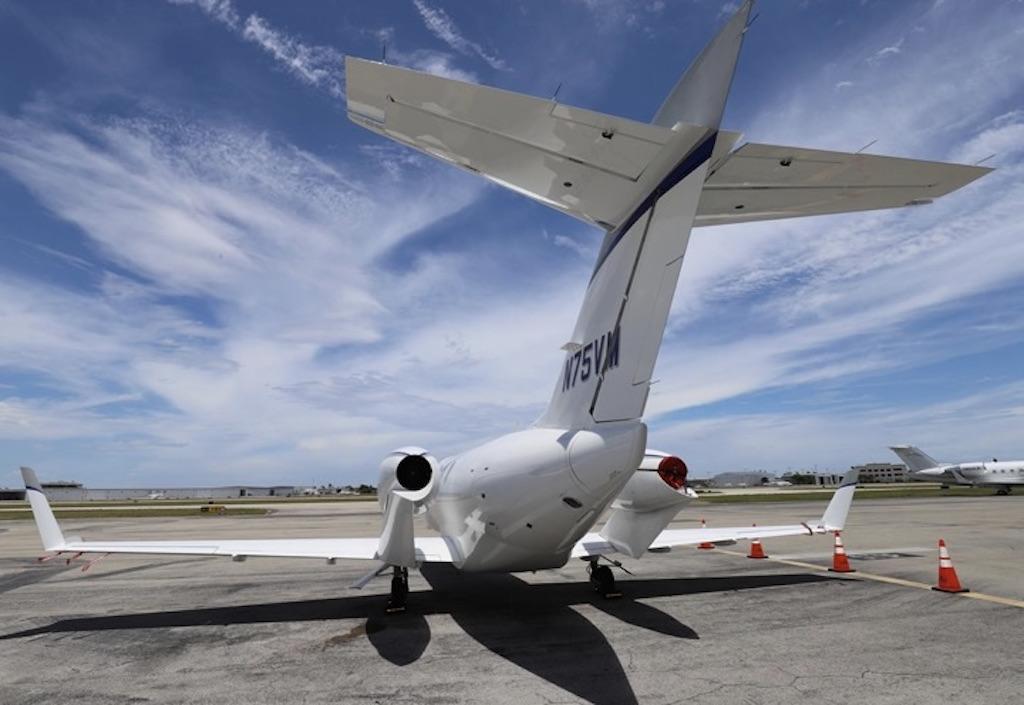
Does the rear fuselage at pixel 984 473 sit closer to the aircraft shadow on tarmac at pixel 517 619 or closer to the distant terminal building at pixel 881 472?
the aircraft shadow on tarmac at pixel 517 619

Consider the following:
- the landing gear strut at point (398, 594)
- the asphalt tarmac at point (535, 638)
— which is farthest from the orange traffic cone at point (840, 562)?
the landing gear strut at point (398, 594)

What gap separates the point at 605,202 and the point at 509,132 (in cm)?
165

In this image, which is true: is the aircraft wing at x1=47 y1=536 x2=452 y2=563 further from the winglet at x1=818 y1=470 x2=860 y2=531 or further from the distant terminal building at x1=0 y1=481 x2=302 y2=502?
the distant terminal building at x1=0 y1=481 x2=302 y2=502

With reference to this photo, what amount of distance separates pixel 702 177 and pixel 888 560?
1087cm

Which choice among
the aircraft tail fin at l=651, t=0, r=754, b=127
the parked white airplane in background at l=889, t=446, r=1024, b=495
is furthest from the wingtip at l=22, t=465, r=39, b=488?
the parked white airplane in background at l=889, t=446, r=1024, b=495

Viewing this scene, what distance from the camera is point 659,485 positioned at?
23.6ft

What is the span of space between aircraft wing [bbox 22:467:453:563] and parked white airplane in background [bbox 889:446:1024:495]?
168 feet

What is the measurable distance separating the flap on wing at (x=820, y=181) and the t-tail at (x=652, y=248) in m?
0.41

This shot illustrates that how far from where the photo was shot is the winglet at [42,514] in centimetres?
805

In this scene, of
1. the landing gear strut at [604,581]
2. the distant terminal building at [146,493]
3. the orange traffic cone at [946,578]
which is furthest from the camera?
the distant terminal building at [146,493]

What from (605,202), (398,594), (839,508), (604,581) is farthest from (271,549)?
(839,508)

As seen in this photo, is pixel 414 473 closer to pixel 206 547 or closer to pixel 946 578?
pixel 206 547

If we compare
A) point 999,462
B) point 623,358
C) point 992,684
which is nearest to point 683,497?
point 623,358

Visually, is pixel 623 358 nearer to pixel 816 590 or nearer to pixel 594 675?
pixel 594 675
